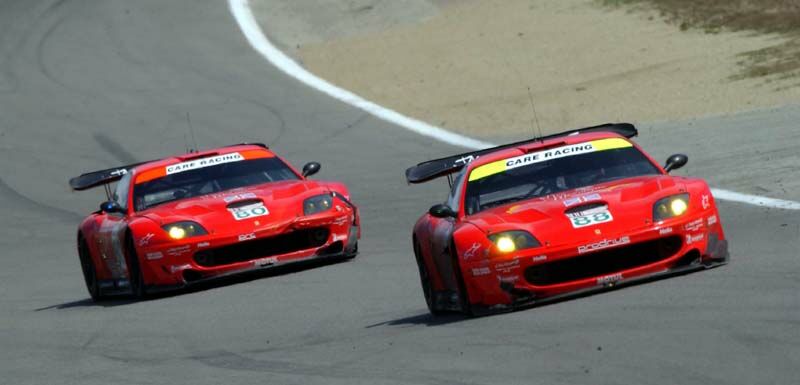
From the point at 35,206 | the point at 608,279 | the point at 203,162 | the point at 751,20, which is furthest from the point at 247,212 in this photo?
the point at 751,20

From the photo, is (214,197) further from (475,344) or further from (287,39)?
(287,39)

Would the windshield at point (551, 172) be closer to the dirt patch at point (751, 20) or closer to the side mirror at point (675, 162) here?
the side mirror at point (675, 162)

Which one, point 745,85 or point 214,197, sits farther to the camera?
point 745,85

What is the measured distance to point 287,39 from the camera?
33.2 meters

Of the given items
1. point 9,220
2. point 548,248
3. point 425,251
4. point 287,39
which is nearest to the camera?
point 548,248

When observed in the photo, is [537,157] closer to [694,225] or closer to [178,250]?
[694,225]

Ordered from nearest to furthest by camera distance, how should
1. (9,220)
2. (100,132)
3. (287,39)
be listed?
Answer: (9,220) < (100,132) < (287,39)

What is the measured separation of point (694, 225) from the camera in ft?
32.4

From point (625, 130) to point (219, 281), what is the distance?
4.20 metres

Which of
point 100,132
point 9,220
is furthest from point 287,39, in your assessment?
point 9,220

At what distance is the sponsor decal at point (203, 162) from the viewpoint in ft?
49.1

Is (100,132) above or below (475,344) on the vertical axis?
above

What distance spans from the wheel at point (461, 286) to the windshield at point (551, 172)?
74 centimetres

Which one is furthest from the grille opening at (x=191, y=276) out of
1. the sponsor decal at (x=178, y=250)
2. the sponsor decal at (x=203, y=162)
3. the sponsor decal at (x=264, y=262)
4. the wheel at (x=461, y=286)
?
the wheel at (x=461, y=286)
